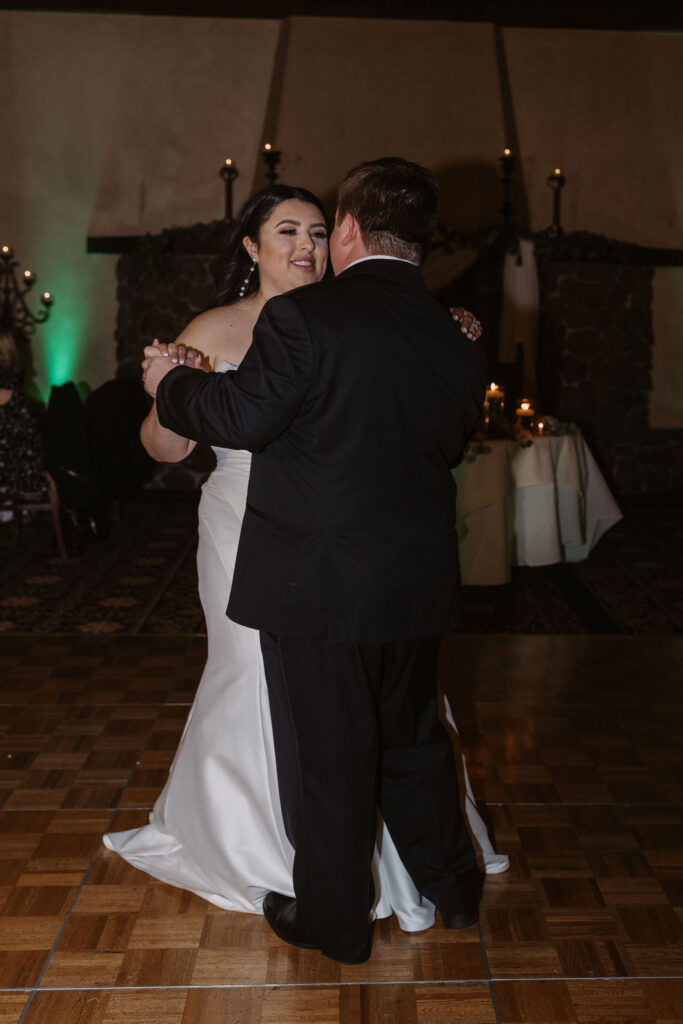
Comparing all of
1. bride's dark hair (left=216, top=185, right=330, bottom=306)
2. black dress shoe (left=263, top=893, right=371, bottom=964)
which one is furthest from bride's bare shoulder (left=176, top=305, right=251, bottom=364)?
black dress shoe (left=263, top=893, right=371, bottom=964)

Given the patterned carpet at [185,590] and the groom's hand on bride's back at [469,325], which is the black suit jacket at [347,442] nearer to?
the groom's hand on bride's back at [469,325]

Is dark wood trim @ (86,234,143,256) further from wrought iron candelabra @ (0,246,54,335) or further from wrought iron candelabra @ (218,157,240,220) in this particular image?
wrought iron candelabra @ (218,157,240,220)

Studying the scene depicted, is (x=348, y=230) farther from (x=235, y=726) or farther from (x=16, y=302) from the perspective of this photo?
(x=16, y=302)

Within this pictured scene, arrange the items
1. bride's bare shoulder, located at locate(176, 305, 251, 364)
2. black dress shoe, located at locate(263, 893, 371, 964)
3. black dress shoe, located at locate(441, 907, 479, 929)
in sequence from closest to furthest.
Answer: black dress shoe, located at locate(263, 893, 371, 964), black dress shoe, located at locate(441, 907, 479, 929), bride's bare shoulder, located at locate(176, 305, 251, 364)

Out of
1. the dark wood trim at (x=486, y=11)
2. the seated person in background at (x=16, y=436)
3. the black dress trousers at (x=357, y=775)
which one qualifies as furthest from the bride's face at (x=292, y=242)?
the dark wood trim at (x=486, y=11)

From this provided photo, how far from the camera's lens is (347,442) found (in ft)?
5.49

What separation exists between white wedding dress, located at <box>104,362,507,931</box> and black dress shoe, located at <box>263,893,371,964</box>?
0.03 m

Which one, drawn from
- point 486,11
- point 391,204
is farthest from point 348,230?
point 486,11

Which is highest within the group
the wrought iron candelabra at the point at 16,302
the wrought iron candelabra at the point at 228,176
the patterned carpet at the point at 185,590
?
the wrought iron candelabra at the point at 228,176

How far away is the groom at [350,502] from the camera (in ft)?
5.37

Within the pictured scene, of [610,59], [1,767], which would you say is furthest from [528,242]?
[1,767]

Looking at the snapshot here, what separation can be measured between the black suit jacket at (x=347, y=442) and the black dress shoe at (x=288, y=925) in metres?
0.64

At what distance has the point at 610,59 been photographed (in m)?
8.98

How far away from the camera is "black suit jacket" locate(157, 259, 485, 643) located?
1.62m
